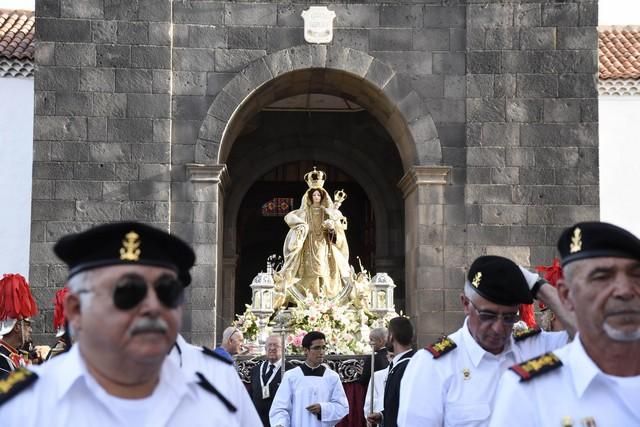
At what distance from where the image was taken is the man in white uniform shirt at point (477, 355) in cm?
459

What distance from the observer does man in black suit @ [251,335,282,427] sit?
33.2 ft

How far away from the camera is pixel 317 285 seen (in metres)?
14.7

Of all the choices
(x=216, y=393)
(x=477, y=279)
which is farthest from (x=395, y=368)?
(x=216, y=393)

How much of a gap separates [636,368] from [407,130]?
445 inches

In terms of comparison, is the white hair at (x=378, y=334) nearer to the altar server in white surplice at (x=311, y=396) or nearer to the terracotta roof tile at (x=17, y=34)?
the altar server in white surplice at (x=311, y=396)

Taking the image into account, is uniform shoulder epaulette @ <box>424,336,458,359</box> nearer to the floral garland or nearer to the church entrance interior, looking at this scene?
the floral garland

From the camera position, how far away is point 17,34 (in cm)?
1650

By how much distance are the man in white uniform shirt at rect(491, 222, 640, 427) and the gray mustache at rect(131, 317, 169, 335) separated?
0.93 m

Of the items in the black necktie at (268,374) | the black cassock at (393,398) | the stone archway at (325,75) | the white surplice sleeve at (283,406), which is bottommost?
the white surplice sleeve at (283,406)

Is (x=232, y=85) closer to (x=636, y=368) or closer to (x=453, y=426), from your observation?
(x=453, y=426)

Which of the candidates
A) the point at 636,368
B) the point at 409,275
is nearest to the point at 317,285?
the point at 409,275

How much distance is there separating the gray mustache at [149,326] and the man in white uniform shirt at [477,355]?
6.43ft

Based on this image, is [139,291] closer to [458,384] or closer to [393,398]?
[458,384]

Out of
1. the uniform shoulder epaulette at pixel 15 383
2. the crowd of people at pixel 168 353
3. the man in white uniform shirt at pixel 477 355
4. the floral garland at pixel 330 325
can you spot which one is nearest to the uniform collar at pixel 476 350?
the man in white uniform shirt at pixel 477 355
